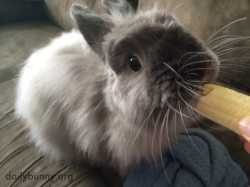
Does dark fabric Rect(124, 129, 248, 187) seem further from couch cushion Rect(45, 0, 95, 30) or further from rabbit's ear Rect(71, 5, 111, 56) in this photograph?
couch cushion Rect(45, 0, 95, 30)

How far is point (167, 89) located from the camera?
2.53ft

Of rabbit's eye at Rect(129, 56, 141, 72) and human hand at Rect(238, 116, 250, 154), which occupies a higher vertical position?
rabbit's eye at Rect(129, 56, 141, 72)

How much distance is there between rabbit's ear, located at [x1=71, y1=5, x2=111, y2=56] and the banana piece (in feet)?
1.36

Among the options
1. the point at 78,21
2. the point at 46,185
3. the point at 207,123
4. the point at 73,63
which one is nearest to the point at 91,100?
the point at 73,63

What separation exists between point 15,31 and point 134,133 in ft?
5.66

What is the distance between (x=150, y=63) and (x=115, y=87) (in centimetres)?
18

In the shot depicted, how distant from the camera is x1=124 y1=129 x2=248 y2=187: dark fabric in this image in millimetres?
1015

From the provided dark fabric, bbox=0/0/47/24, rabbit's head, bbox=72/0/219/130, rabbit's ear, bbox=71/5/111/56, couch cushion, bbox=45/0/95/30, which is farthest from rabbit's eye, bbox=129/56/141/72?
dark fabric, bbox=0/0/47/24

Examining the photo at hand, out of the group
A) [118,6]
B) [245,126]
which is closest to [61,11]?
[118,6]

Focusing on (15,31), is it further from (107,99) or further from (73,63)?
(107,99)

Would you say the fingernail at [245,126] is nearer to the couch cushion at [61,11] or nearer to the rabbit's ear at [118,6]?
the rabbit's ear at [118,6]

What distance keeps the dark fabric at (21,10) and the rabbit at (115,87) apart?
1190 mm

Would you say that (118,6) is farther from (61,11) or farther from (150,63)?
(61,11)

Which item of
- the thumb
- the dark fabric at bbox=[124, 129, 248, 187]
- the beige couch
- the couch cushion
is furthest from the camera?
the couch cushion
